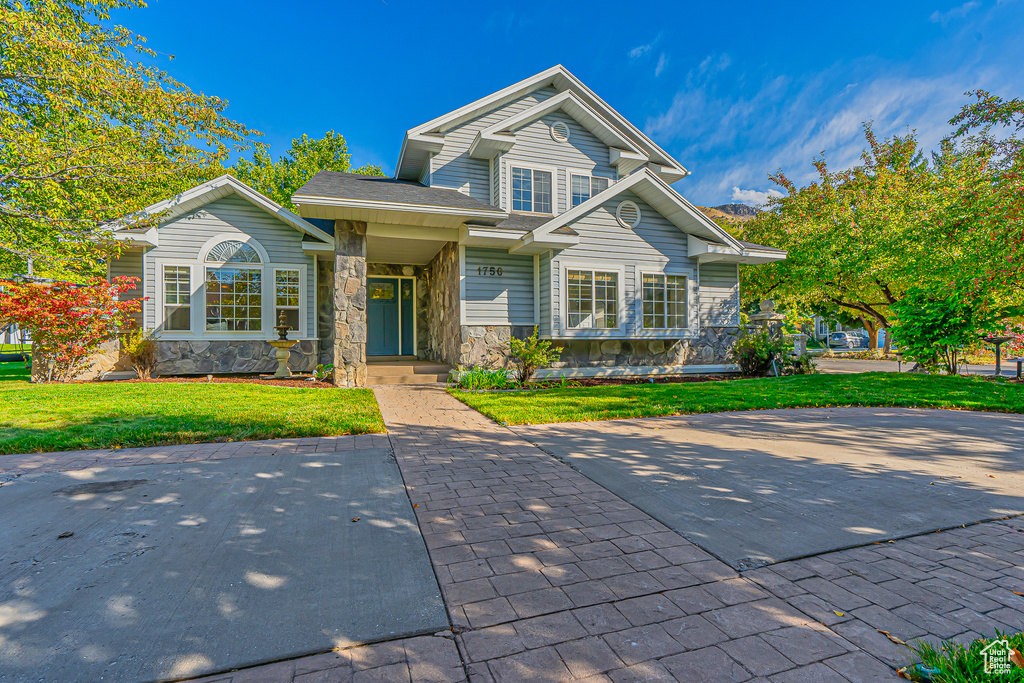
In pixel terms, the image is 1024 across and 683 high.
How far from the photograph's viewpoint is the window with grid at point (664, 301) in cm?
1177

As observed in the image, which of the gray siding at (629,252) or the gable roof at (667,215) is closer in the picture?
the gable roof at (667,215)

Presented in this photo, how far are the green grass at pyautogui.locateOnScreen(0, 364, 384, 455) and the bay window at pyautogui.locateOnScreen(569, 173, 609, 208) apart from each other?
8467mm

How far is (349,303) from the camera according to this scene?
9562mm

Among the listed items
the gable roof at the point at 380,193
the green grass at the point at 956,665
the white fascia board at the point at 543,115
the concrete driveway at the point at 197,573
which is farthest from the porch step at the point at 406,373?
the green grass at the point at 956,665

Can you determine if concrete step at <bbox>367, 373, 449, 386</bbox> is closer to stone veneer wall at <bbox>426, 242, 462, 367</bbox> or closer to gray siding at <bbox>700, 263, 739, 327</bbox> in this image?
stone veneer wall at <bbox>426, 242, 462, 367</bbox>

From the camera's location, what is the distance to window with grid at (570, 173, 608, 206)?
13125 mm

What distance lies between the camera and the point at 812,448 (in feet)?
15.9

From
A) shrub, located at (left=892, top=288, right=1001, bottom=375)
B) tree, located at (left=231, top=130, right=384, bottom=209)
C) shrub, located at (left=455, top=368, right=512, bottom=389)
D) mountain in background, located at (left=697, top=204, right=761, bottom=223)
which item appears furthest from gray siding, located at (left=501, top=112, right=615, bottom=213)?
tree, located at (left=231, top=130, right=384, bottom=209)

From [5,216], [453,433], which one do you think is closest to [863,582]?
[453,433]

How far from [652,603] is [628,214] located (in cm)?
1086

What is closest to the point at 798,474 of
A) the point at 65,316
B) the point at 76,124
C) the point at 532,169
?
the point at 532,169

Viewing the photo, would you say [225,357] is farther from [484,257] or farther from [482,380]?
[484,257]

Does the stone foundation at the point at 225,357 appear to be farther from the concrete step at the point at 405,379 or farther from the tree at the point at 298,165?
the tree at the point at 298,165

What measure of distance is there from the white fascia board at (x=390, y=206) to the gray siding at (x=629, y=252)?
221 centimetres
